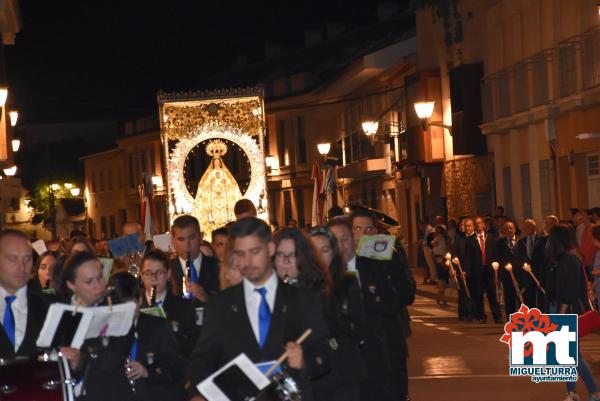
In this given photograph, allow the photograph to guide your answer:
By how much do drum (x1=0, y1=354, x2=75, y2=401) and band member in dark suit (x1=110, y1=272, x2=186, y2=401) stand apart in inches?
32.5

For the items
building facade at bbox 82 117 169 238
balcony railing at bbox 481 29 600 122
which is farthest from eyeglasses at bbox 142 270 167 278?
building facade at bbox 82 117 169 238

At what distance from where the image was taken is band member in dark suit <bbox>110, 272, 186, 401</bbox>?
884cm

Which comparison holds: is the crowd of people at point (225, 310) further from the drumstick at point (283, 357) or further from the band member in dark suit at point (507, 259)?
the band member in dark suit at point (507, 259)

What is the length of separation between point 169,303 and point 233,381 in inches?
125

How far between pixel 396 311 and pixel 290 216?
2208 inches

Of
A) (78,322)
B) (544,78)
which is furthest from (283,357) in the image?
(544,78)

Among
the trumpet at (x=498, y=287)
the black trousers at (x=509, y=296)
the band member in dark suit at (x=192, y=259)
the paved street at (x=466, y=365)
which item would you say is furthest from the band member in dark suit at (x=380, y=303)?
the trumpet at (x=498, y=287)

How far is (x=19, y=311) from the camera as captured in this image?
27.6ft

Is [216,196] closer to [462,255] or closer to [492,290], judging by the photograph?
[462,255]

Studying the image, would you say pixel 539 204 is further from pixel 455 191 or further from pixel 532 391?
pixel 532 391

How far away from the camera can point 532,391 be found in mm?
14555

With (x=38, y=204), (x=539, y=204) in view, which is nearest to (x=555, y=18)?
(x=539, y=204)

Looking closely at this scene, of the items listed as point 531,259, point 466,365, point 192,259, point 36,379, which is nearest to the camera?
point 36,379

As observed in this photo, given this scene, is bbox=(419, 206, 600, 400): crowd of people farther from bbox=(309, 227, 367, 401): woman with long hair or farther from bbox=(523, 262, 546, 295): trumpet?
bbox=(309, 227, 367, 401): woman with long hair
